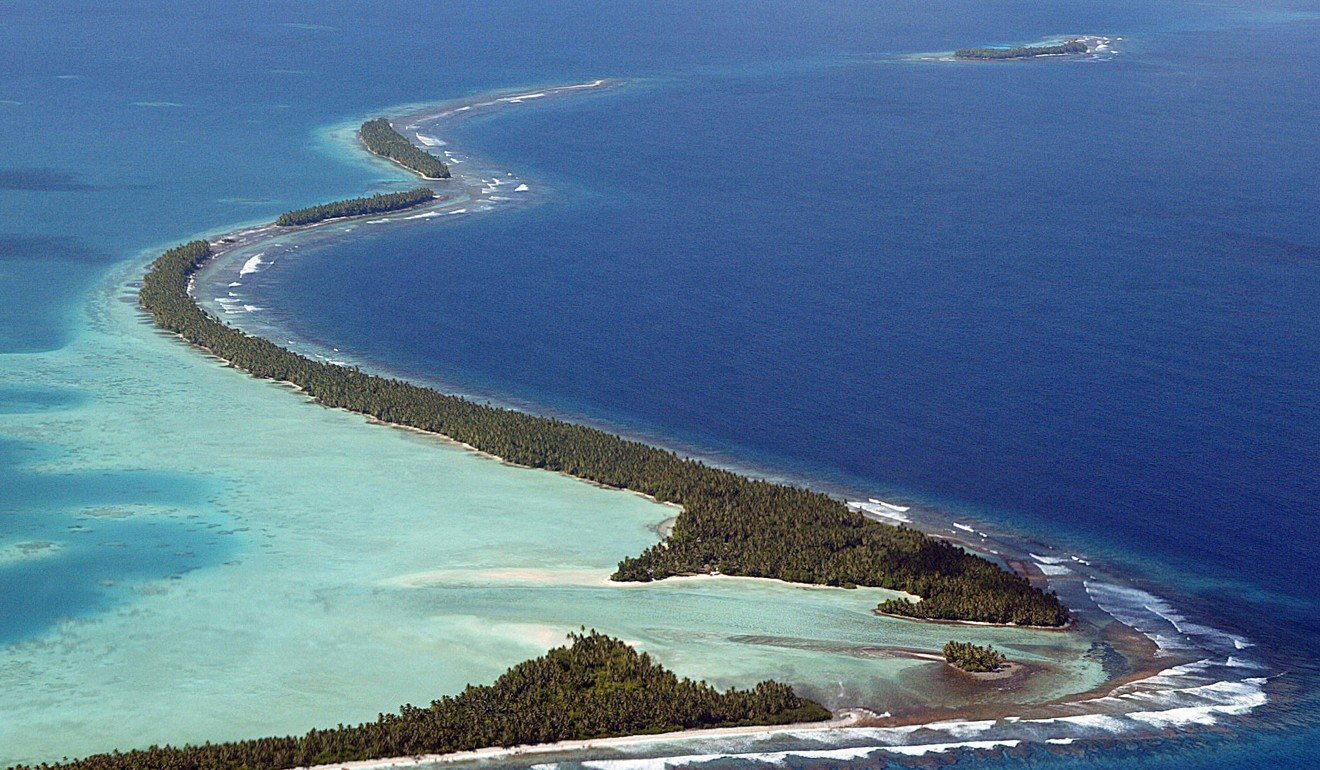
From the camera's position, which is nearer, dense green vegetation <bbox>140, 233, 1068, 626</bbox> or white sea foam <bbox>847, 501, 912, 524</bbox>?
dense green vegetation <bbox>140, 233, 1068, 626</bbox>

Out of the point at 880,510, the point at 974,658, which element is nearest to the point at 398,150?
the point at 880,510

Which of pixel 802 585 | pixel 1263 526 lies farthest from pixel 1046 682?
pixel 1263 526

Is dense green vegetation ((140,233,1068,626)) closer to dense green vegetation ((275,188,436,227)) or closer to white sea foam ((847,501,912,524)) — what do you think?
white sea foam ((847,501,912,524))

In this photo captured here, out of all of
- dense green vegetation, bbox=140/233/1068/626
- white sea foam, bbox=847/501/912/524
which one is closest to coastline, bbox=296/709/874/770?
dense green vegetation, bbox=140/233/1068/626

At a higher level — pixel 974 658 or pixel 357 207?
pixel 357 207

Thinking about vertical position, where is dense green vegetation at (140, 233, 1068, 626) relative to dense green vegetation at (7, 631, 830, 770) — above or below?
above

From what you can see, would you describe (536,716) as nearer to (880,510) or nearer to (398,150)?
(880,510)

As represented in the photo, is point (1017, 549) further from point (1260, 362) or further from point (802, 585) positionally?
point (1260, 362)
